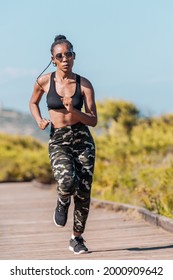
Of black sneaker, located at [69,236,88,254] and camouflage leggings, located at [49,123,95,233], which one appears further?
black sneaker, located at [69,236,88,254]

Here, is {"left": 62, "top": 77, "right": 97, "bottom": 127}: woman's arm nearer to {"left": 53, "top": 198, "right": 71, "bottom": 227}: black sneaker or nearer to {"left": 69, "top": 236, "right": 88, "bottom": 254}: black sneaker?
{"left": 53, "top": 198, "right": 71, "bottom": 227}: black sneaker

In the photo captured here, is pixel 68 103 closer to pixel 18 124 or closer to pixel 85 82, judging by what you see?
pixel 85 82

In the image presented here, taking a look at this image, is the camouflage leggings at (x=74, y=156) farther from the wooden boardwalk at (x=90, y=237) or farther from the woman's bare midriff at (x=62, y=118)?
the wooden boardwalk at (x=90, y=237)

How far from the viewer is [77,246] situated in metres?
10.9

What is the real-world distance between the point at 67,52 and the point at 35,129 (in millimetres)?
75537

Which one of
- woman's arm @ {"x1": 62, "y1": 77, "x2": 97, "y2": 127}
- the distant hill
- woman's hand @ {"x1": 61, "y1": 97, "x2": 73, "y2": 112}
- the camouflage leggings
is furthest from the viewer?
the distant hill

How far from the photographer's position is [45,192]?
23.6 m

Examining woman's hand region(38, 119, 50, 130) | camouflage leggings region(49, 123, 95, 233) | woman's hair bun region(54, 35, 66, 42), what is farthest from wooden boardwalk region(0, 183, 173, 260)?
woman's hair bun region(54, 35, 66, 42)

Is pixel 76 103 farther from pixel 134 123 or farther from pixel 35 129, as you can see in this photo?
pixel 35 129

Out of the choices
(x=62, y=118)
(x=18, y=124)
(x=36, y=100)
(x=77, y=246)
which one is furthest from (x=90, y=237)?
(x=18, y=124)

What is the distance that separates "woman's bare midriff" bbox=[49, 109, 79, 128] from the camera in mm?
10570

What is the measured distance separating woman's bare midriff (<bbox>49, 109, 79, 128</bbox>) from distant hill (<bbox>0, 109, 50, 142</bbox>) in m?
73.7

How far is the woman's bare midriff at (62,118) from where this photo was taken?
10.6 meters

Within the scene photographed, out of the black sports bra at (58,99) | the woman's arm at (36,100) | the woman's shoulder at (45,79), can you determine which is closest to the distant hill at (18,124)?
the woman's arm at (36,100)
